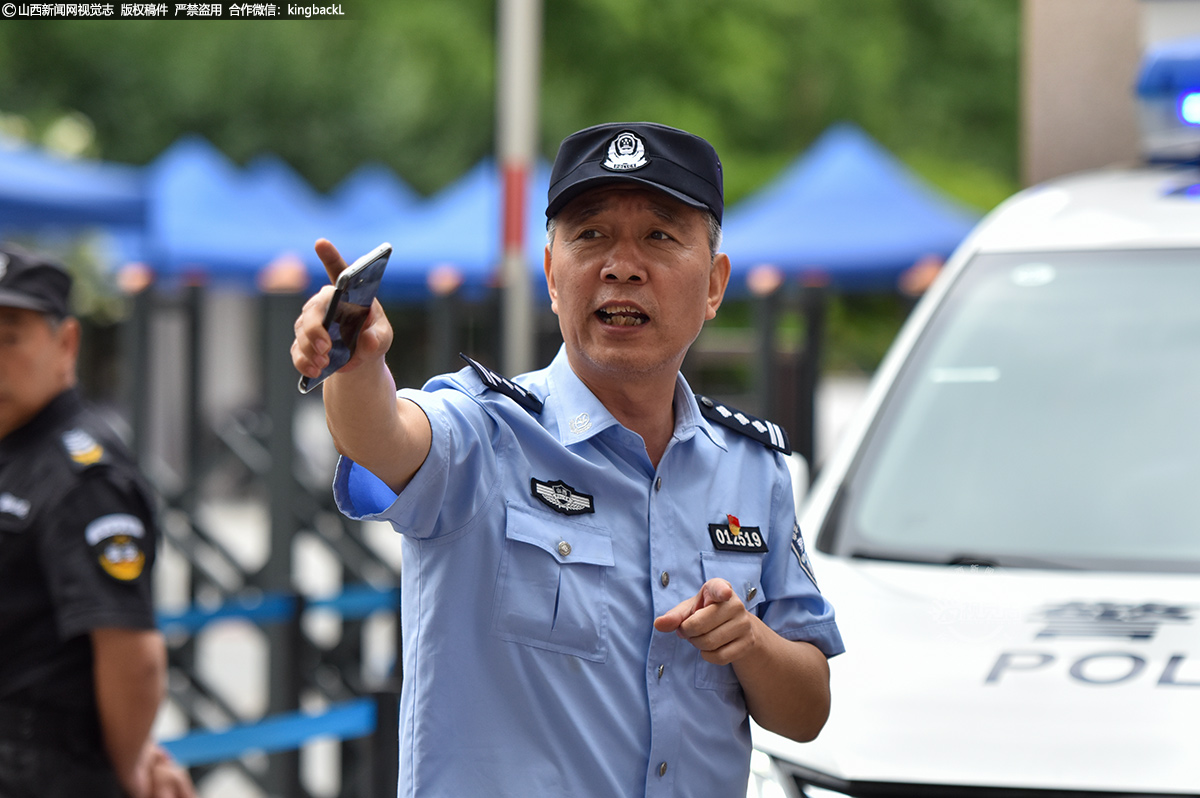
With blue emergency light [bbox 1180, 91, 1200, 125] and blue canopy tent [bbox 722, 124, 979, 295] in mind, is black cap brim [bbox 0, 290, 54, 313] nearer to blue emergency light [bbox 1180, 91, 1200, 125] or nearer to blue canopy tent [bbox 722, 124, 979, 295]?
blue emergency light [bbox 1180, 91, 1200, 125]

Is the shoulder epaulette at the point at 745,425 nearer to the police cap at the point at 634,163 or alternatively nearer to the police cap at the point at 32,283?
the police cap at the point at 634,163

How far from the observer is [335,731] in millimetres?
5043

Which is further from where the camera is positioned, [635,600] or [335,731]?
[335,731]

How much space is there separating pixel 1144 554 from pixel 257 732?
2.95 m

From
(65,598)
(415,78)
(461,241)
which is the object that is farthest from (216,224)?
(415,78)

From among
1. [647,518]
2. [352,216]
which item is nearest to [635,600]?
[647,518]

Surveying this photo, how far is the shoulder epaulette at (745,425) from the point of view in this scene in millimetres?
2117

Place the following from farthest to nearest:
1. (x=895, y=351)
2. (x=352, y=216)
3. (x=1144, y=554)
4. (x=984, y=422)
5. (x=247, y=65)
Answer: (x=247, y=65) → (x=352, y=216) → (x=895, y=351) → (x=984, y=422) → (x=1144, y=554)

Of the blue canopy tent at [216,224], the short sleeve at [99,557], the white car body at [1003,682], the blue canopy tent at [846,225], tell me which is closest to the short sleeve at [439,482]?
the white car body at [1003,682]

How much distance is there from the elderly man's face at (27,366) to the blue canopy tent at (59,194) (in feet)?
19.7

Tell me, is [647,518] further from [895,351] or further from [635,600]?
[895,351]

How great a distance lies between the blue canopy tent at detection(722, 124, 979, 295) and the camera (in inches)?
430

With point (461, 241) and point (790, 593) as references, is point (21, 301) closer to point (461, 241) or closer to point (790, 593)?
point (790, 593)

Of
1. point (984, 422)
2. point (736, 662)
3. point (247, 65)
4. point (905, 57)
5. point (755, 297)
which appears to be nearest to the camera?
point (736, 662)
